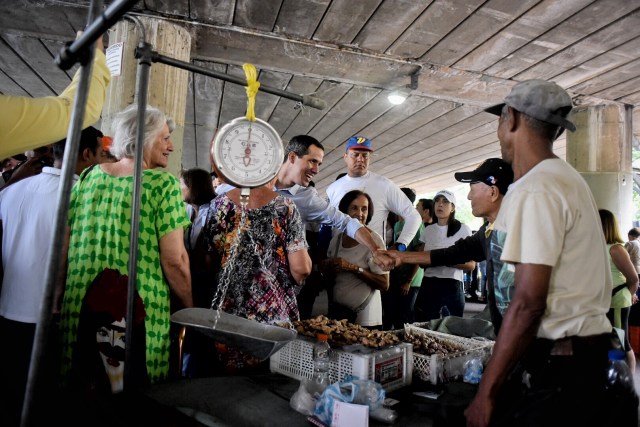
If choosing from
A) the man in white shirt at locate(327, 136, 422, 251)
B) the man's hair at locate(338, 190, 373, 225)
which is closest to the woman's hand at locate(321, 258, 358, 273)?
the man's hair at locate(338, 190, 373, 225)

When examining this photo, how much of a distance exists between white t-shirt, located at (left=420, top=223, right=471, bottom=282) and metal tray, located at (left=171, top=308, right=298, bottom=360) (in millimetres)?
3329

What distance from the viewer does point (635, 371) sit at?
15.5 ft

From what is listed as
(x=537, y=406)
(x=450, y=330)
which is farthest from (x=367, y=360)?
(x=450, y=330)

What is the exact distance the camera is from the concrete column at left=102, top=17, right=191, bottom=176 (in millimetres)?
3244

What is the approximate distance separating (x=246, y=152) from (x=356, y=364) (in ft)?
3.37

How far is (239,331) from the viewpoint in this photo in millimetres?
1700

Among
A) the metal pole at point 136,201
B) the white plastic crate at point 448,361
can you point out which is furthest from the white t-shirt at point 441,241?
the metal pole at point 136,201

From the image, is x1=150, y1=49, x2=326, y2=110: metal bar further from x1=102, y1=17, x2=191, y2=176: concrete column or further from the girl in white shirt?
the girl in white shirt

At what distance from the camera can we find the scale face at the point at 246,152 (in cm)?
181

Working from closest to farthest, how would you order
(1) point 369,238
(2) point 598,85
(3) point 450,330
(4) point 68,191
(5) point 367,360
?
(4) point 68,191 → (5) point 367,360 → (3) point 450,330 → (1) point 369,238 → (2) point 598,85

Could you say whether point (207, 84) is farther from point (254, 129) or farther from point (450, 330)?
point (450, 330)

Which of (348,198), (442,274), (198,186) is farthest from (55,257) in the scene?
(442,274)

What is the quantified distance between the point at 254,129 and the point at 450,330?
1728mm

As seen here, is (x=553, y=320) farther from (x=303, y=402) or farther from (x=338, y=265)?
(x=338, y=265)
